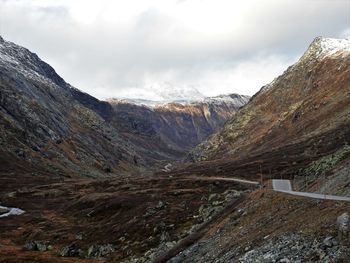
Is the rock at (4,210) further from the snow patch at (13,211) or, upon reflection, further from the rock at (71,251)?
the rock at (71,251)

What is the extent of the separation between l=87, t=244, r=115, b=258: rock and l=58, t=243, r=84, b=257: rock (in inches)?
55.4

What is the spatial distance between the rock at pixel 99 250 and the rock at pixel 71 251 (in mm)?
1406

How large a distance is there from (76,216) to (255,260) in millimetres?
75648

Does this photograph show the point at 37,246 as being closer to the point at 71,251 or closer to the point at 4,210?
the point at 71,251

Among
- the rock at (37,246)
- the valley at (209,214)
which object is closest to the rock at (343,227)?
the valley at (209,214)

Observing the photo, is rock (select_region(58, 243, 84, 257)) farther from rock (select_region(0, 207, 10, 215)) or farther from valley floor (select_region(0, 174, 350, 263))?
rock (select_region(0, 207, 10, 215))

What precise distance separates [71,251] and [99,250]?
4629 millimetres

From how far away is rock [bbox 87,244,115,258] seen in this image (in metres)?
63.0

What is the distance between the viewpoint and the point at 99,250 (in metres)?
64.4

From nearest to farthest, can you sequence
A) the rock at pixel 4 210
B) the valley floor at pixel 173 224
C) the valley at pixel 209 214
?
the valley floor at pixel 173 224 < the valley at pixel 209 214 < the rock at pixel 4 210

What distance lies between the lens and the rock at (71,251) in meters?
65.2

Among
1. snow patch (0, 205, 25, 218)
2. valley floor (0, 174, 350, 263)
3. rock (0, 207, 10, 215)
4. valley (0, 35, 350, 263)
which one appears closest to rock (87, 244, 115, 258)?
valley (0, 35, 350, 263)

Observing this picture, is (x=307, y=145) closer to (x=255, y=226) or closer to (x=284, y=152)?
(x=284, y=152)

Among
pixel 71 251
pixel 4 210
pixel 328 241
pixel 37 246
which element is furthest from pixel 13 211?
pixel 328 241
